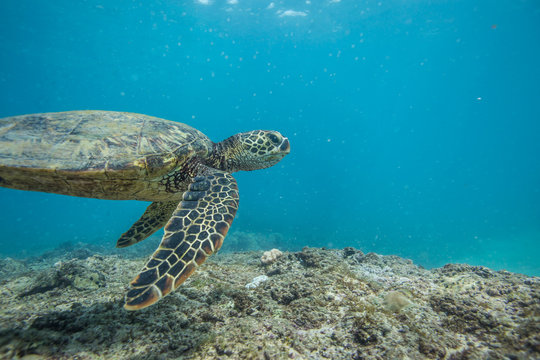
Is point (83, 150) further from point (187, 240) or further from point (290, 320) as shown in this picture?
point (290, 320)

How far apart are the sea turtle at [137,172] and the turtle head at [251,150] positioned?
0.56 meters

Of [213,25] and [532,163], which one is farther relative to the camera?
[532,163]

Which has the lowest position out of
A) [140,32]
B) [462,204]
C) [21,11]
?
[21,11]

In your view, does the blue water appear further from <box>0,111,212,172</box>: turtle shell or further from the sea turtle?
<box>0,111,212,172</box>: turtle shell

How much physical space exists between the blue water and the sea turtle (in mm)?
14889

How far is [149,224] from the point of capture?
4.33m

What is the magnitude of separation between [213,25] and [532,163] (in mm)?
105056

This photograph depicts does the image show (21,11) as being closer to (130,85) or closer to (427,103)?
(130,85)

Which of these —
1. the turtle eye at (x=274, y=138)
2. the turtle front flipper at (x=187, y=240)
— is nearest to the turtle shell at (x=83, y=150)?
the turtle front flipper at (x=187, y=240)

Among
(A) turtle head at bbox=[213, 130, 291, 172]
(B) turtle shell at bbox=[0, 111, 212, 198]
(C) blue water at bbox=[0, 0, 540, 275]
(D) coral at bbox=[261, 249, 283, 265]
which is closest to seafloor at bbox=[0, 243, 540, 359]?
(D) coral at bbox=[261, 249, 283, 265]

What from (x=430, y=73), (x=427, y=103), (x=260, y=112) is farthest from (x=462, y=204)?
(x=260, y=112)

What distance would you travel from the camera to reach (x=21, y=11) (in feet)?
83.3

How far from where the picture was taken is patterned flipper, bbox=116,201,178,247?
155 inches

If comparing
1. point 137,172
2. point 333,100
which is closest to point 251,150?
point 137,172
